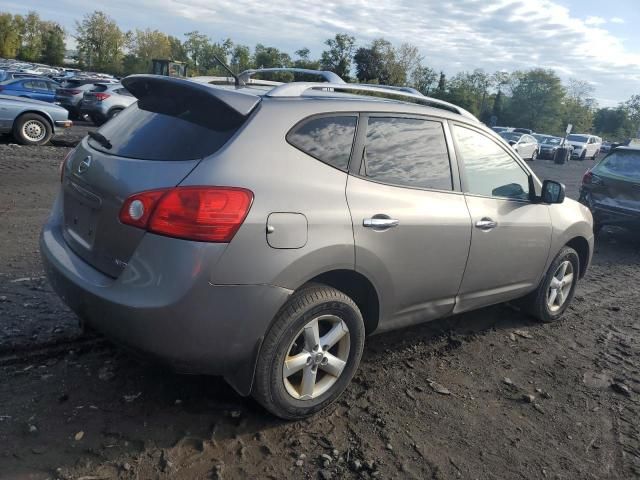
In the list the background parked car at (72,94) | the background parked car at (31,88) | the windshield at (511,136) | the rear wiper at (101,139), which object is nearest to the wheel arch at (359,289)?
the rear wiper at (101,139)

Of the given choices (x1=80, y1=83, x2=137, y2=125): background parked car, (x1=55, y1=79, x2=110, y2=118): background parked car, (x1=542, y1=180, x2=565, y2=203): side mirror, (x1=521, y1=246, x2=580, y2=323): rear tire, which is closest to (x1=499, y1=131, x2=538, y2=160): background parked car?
(x1=80, y1=83, x2=137, y2=125): background parked car

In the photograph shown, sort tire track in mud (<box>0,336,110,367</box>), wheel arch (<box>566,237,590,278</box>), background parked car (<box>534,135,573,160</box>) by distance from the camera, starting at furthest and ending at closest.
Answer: background parked car (<box>534,135,573,160</box>)
wheel arch (<box>566,237,590,278</box>)
tire track in mud (<box>0,336,110,367</box>)

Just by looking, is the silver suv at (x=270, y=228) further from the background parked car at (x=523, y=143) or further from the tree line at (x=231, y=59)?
the tree line at (x=231, y=59)

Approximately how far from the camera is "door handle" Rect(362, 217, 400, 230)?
9.73 ft

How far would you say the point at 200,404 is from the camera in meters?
3.05

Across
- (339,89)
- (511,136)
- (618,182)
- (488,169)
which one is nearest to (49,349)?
(339,89)

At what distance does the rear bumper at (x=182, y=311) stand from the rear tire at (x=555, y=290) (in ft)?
9.44

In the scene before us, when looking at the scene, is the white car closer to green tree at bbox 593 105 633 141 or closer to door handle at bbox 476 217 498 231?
door handle at bbox 476 217 498 231

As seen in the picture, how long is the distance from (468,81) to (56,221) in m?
83.2

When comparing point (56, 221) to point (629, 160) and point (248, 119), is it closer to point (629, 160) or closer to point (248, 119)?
point (248, 119)

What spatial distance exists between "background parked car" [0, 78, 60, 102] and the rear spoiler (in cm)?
1841

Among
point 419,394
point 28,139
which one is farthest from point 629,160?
point 28,139

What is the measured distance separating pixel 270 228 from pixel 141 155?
785mm

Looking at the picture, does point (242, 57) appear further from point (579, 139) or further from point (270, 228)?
point (270, 228)
